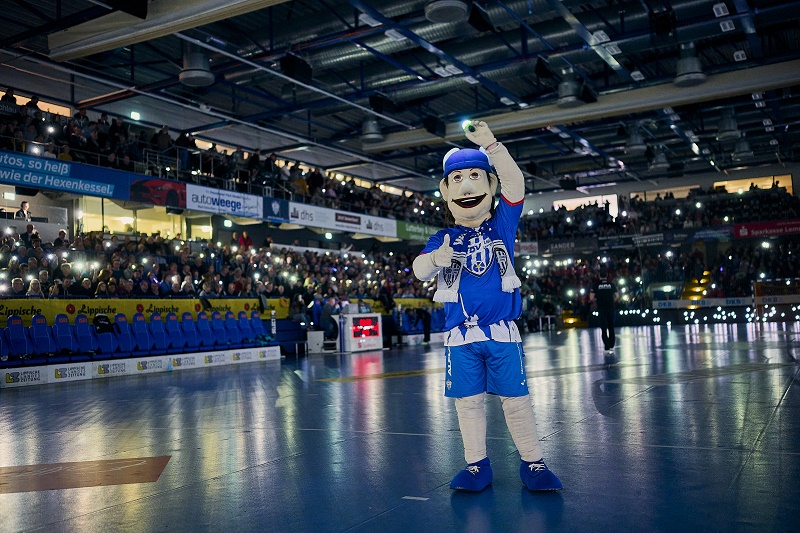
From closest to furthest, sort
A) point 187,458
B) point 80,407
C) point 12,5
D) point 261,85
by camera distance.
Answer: point 187,458
point 80,407
point 12,5
point 261,85

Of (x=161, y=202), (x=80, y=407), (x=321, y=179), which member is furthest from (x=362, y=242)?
(x=80, y=407)

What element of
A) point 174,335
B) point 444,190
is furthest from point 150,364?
point 444,190

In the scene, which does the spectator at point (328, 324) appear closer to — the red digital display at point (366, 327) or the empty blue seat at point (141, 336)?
the red digital display at point (366, 327)

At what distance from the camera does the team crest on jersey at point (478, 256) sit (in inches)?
166

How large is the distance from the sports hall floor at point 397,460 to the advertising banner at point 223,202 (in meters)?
13.6

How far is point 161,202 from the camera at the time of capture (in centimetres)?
2091

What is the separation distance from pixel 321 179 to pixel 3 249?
16.0m

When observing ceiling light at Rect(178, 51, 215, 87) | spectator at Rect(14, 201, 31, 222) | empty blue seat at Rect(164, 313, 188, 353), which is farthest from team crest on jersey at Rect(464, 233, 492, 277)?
spectator at Rect(14, 201, 31, 222)

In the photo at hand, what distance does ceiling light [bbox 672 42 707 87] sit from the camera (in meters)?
19.6

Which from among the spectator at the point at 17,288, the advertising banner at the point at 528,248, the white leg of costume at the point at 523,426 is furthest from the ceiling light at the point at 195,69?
the advertising banner at the point at 528,248

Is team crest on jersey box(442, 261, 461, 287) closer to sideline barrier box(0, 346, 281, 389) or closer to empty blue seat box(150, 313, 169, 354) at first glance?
sideline barrier box(0, 346, 281, 389)

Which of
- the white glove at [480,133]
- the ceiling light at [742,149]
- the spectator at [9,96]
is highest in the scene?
the ceiling light at [742,149]

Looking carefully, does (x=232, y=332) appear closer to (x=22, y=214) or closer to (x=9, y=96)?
(x=22, y=214)

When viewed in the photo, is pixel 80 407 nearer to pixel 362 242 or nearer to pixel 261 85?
pixel 261 85
